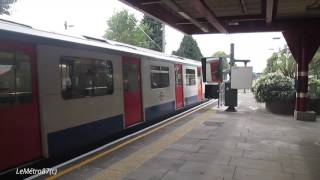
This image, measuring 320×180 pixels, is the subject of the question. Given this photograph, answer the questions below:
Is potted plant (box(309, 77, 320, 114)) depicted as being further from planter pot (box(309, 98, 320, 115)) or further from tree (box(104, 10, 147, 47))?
tree (box(104, 10, 147, 47))

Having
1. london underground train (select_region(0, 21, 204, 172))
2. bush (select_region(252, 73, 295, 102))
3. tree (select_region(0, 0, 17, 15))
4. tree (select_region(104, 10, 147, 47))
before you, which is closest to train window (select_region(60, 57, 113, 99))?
london underground train (select_region(0, 21, 204, 172))

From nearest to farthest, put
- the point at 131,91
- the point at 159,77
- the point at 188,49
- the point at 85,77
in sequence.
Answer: the point at 85,77
the point at 131,91
the point at 159,77
the point at 188,49

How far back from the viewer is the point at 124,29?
38406 millimetres

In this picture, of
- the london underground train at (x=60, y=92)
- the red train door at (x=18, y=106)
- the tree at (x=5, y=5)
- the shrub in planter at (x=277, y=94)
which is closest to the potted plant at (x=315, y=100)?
the shrub in planter at (x=277, y=94)

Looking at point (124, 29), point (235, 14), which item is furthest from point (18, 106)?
point (124, 29)

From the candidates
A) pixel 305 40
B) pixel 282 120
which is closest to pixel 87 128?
pixel 282 120

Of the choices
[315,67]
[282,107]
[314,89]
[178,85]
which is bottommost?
[282,107]

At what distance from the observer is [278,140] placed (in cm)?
845

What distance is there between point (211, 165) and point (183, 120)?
5.88 meters

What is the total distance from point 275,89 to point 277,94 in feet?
0.90

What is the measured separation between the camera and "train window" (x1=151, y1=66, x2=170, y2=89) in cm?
1160

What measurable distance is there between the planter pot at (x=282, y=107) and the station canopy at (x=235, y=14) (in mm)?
3381

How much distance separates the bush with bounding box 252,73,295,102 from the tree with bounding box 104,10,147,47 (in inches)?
961

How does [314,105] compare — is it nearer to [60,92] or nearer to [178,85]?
[178,85]
